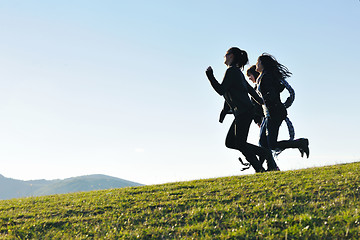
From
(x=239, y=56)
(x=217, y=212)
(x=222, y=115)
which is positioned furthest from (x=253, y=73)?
(x=217, y=212)

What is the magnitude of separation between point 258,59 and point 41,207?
28.7 ft

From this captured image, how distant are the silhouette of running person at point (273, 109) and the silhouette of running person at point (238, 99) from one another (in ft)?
2.11

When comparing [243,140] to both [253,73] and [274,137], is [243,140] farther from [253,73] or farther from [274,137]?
[253,73]

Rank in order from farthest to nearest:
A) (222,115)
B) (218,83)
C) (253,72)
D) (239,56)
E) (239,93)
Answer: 1. (253,72)
2. (222,115)
3. (239,56)
4. (239,93)
5. (218,83)

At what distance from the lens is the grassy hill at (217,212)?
6.95m

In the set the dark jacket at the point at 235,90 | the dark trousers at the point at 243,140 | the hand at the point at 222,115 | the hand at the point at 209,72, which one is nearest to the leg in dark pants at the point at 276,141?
the dark trousers at the point at 243,140

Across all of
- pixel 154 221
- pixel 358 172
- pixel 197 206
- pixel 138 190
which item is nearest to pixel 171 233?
pixel 154 221

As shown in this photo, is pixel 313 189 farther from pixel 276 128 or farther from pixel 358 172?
pixel 276 128

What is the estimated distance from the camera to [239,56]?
456 inches

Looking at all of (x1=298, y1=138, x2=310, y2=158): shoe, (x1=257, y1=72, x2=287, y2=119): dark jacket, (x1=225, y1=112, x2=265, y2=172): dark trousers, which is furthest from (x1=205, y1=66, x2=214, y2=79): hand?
(x1=298, y1=138, x2=310, y2=158): shoe

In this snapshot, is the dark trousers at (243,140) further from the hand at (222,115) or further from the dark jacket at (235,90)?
the hand at (222,115)

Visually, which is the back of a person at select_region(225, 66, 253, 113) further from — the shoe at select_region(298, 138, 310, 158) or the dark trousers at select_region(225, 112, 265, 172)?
the shoe at select_region(298, 138, 310, 158)

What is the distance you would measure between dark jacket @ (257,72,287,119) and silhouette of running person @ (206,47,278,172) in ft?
2.55

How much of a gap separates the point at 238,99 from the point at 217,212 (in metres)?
4.15
